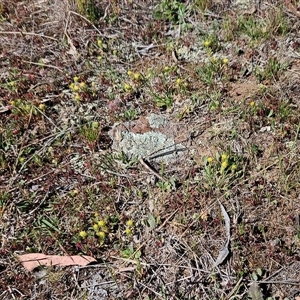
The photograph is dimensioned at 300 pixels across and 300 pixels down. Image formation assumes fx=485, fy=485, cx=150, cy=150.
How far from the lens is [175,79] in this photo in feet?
17.1

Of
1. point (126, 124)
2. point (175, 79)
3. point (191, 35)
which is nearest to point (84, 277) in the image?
point (126, 124)

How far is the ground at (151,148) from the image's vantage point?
12.6ft

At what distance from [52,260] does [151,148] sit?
141 centimetres

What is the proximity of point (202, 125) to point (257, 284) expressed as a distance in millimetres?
1700

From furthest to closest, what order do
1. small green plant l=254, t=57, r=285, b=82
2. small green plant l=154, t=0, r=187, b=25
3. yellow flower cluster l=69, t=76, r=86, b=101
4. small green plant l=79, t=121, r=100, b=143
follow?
small green plant l=154, t=0, r=187, b=25 < yellow flower cluster l=69, t=76, r=86, b=101 < small green plant l=254, t=57, r=285, b=82 < small green plant l=79, t=121, r=100, b=143

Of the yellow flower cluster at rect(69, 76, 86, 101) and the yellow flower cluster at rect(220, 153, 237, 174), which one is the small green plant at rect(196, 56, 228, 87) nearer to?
the yellow flower cluster at rect(220, 153, 237, 174)

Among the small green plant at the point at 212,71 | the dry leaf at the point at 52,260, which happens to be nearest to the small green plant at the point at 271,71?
the small green plant at the point at 212,71

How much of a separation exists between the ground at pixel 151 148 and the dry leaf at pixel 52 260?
41 millimetres

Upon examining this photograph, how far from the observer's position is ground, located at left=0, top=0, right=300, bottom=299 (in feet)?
12.6

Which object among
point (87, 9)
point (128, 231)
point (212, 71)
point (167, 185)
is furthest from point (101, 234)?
point (87, 9)

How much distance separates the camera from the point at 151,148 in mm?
4633

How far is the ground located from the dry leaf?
0.13ft

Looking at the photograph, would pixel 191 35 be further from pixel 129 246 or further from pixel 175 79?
pixel 129 246

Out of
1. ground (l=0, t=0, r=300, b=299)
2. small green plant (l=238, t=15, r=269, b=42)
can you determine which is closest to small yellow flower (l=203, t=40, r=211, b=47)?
ground (l=0, t=0, r=300, b=299)
